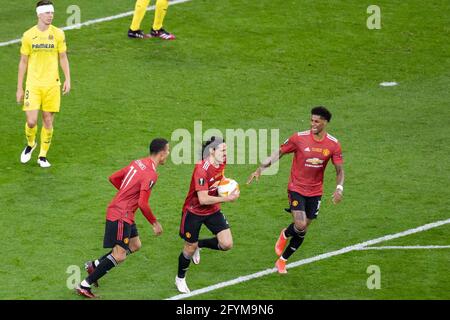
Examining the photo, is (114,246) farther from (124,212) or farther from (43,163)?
(43,163)

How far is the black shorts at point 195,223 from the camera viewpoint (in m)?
15.7

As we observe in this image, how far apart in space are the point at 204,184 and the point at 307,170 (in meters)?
1.71

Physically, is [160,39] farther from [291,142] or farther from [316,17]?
[291,142]

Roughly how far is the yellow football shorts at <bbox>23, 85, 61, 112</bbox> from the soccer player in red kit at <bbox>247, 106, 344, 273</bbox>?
16.4 ft

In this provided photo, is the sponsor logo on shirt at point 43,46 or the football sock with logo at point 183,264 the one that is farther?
the sponsor logo on shirt at point 43,46

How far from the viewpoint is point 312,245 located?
17469 millimetres

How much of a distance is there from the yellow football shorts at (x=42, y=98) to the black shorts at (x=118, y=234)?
4.96 m

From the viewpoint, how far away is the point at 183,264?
15.6 m

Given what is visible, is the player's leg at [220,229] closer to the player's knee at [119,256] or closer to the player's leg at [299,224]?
the player's leg at [299,224]

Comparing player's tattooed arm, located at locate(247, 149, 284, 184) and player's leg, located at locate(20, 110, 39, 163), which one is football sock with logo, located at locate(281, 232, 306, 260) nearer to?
player's tattooed arm, located at locate(247, 149, 284, 184)

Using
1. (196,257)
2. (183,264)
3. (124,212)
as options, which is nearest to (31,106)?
(196,257)

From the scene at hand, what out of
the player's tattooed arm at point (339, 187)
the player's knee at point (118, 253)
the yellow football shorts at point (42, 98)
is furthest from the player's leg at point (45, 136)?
the player's tattooed arm at point (339, 187)

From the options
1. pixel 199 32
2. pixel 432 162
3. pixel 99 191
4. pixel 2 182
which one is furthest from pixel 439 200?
pixel 199 32

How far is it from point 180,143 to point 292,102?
3.13 m
